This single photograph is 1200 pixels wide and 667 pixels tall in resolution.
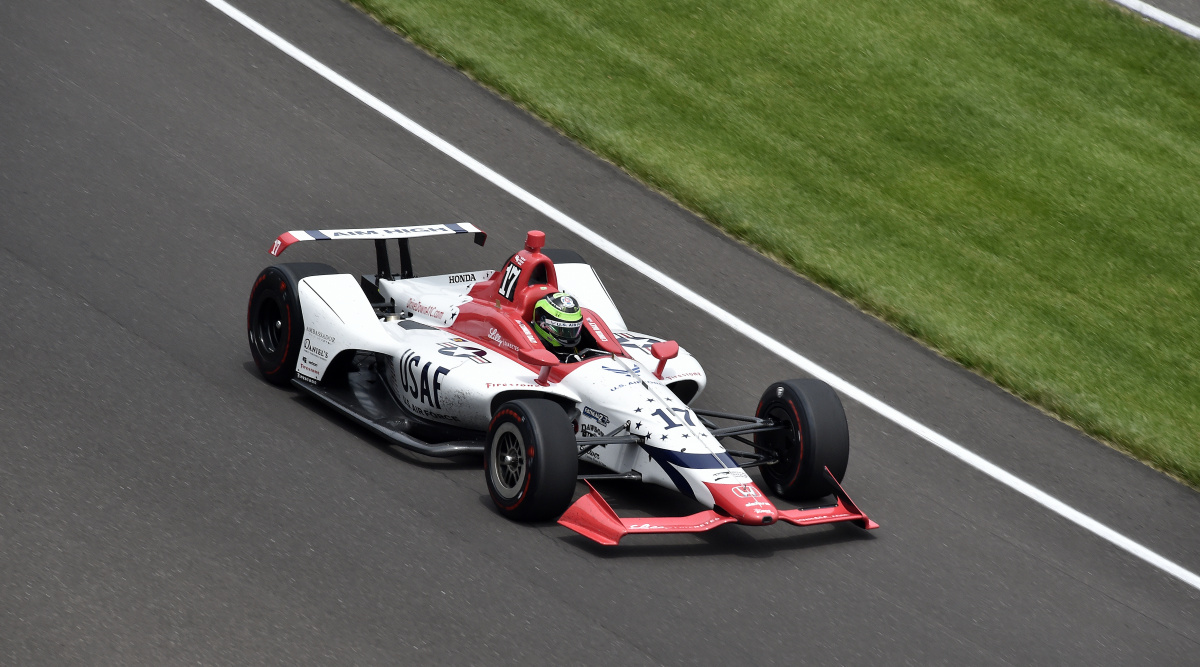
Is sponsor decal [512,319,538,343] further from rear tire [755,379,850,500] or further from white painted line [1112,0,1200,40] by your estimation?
white painted line [1112,0,1200,40]

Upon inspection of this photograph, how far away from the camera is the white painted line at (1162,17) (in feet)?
54.3

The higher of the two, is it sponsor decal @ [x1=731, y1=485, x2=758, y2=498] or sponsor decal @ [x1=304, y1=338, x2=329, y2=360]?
sponsor decal @ [x1=731, y1=485, x2=758, y2=498]

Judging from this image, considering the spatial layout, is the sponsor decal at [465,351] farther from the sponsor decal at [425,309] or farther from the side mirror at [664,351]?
the side mirror at [664,351]

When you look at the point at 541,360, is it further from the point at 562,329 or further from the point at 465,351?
the point at 465,351

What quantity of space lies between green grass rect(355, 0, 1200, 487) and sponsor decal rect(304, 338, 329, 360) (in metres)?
4.90

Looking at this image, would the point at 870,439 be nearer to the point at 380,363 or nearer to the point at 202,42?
the point at 380,363

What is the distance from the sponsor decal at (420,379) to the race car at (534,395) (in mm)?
Result: 13

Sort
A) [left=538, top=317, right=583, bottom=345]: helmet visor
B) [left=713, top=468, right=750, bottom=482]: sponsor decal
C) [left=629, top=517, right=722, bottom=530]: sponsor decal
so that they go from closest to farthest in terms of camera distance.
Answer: [left=629, top=517, right=722, bottom=530]: sponsor decal → [left=713, top=468, right=750, bottom=482]: sponsor decal → [left=538, top=317, right=583, bottom=345]: helmet visor

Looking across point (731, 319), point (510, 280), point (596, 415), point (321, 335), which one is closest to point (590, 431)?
point (596, 415)

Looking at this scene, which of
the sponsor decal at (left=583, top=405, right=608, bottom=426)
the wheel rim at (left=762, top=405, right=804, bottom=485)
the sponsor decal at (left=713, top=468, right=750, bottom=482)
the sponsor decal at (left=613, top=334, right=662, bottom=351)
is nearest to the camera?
the sponsor decal at (left=713, top=468, right=750, bottom=482)

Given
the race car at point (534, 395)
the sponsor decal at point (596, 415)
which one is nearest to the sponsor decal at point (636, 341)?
the race car at point (534, 395)

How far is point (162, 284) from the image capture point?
10734mm

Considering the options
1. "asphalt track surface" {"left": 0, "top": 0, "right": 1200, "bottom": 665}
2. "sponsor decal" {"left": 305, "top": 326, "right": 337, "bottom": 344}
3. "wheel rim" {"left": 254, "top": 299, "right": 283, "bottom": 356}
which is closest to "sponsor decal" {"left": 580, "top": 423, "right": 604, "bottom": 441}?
"asphalt track surface" {"left": 0, "top": 0, "right": 1200, "bottom": 665}

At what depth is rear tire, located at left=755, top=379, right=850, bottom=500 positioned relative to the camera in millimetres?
8828
